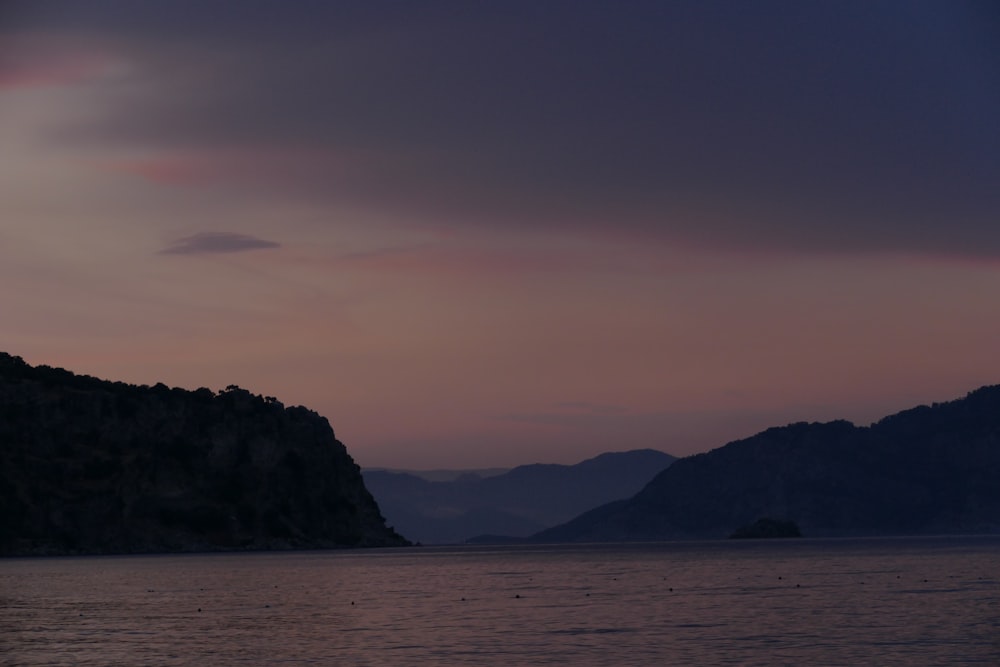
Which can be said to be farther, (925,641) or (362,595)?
(362,595)

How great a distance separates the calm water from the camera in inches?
3179

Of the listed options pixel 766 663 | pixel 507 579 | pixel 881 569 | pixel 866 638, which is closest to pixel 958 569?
pixel 881 569

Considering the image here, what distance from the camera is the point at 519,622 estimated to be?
10488 cm

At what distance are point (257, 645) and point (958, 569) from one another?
408 ft

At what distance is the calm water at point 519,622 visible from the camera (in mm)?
80750

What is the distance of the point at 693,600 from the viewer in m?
127

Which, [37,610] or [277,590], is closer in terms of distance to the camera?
[37,610]

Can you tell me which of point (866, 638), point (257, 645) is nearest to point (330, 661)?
point (257, 645)

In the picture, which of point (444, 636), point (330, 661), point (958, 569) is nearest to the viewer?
point (330, 661)

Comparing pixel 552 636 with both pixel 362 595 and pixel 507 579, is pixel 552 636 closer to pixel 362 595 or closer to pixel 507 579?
pixel 362 595

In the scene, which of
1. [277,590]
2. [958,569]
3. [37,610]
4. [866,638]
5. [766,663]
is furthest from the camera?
[958,569]

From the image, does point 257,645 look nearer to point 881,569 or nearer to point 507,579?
point 507,579

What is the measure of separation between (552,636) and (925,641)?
25461 mm

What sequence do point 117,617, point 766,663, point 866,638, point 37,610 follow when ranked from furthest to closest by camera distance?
point 37,610 → point 117,617 → point 866,638 → point 766,663
